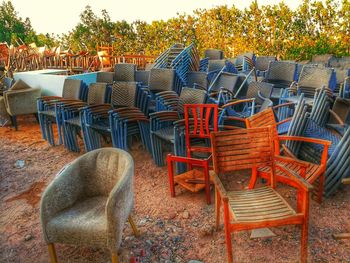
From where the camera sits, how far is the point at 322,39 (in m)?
8.93

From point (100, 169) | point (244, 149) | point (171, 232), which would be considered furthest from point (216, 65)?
point (100, 169)

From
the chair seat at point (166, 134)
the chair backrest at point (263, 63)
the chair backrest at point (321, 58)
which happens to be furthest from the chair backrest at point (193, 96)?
the chair backrest at point (321, 58)

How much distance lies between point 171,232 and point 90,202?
800mm

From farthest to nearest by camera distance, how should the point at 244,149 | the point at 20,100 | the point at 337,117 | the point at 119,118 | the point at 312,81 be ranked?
the point at 20,100
the point at 312,81
the point at 119,118
the point at 337,117
the point at 244,149

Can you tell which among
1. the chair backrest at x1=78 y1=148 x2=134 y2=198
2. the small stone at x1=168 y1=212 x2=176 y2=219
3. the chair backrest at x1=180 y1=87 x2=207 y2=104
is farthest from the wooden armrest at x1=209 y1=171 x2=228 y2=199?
the chair backrest at x1=180 y1=87 x2=207 y2=104

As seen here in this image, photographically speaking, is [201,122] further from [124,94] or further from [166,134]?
[124,94]

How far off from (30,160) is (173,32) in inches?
321

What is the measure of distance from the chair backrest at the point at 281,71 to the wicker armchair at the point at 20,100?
4704 mm

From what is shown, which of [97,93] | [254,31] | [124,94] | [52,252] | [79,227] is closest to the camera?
[79,227]

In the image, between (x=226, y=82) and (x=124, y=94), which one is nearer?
(x=124, y=94)

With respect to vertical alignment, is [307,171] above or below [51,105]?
below

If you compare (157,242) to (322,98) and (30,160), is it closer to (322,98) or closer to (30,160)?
(322,98)

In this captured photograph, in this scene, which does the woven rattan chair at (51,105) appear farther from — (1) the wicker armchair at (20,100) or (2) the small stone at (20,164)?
(1) the wicker armchair at (20,100)

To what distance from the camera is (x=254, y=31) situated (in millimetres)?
10000
